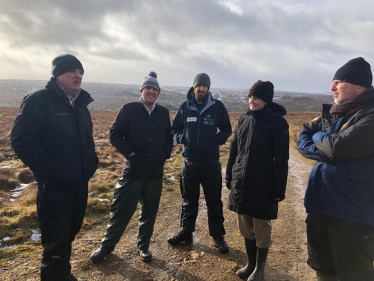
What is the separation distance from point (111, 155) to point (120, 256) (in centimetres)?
1006

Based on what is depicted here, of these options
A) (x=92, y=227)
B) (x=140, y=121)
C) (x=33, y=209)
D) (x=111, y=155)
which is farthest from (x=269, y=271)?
(x=111, y=155)

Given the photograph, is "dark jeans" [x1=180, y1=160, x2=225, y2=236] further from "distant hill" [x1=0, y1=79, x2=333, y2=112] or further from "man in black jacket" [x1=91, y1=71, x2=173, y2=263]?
"distant hill" [x1=0, y1=79, x2=333, y2=112]

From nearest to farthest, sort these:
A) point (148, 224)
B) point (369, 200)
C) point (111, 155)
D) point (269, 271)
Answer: point (369, 200), point (269, 271), point (148, 224), point (111, 155)

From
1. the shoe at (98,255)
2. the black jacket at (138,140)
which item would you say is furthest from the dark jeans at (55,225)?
the black jacket at (138,140)

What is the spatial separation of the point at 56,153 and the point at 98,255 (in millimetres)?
1854

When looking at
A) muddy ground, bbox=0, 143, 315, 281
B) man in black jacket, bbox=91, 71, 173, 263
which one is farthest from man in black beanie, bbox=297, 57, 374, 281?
man in black jacket, bbox=91, 71, 173, 263

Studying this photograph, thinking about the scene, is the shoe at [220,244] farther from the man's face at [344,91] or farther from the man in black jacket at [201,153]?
the man's face at [344,91]

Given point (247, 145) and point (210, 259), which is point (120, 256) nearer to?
point (210, 259)

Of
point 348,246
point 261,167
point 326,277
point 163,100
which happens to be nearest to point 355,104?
point 348,246

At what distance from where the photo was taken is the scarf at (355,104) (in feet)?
9.12

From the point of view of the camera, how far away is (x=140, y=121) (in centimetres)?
456

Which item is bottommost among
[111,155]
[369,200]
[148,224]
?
[111,155]

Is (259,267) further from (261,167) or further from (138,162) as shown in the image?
(138,162)

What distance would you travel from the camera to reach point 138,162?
450cm
